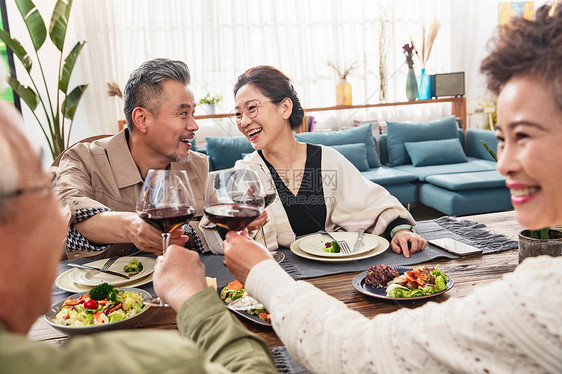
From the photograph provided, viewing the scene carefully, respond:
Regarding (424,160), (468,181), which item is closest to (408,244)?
(468,181)

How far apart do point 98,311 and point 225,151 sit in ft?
12.1

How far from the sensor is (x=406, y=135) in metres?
5.37

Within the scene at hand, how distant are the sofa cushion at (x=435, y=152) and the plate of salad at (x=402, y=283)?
13.8ft

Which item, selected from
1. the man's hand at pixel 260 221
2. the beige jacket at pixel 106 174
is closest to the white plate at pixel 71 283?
the man's hand at pixel 260 221

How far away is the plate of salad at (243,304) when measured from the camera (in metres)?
1.02

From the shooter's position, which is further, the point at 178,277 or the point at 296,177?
the point at 296,177

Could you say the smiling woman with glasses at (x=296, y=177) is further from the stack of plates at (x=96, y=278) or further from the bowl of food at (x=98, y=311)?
the bowl of food at (x=98, y=311)

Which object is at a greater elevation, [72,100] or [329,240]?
[72,100]

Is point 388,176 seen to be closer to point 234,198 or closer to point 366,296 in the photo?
point 366,296

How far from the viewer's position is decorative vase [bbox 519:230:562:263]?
113 centimetres

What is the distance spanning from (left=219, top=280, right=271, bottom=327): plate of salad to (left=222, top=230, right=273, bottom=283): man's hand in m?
0.11

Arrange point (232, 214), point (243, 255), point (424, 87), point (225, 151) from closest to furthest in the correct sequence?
point (243, 255) < point (232, 214) < point (225, 151) < point (424, 87)

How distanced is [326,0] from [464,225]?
188 inches

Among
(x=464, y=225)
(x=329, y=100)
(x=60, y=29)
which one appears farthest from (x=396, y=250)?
(x=329, y=100)
